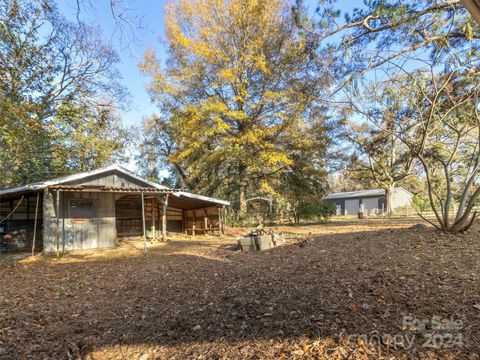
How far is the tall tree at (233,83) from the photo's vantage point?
17.8 metres

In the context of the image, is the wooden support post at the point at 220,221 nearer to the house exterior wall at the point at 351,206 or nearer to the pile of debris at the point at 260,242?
the pile of debris at the point at 260,242

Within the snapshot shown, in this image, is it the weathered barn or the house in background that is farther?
the house in background

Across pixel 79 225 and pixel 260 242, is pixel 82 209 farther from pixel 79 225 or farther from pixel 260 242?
pixel 260 242

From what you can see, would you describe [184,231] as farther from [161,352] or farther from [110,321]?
[161,352]

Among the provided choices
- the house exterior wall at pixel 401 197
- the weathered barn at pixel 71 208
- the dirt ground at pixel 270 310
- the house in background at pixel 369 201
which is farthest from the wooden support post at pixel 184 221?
the house exterior wall at pixel 401 197

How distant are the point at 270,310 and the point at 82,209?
11.2m

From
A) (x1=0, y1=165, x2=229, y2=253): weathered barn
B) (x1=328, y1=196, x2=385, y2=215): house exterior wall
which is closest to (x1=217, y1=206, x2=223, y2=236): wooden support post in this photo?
(x1=0, y1=165, x2=229, y2=253): weathered barn

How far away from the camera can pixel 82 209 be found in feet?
40.7

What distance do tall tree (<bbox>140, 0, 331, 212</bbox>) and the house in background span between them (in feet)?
70.5

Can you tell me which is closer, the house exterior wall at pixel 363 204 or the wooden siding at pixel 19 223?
the wooden siding at pixel 19 223

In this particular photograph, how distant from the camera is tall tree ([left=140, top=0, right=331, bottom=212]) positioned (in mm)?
17812

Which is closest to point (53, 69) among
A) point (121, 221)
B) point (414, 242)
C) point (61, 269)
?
point (121, 221)

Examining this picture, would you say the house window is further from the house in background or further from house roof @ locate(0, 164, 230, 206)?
the house in background

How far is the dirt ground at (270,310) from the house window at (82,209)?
5.41 meters
